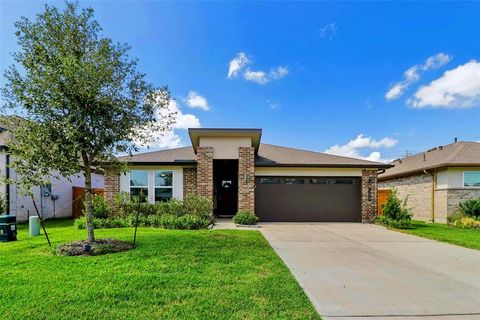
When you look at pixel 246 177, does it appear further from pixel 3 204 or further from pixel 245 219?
pixel 3 204

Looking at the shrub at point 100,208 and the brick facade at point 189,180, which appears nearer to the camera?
the shrub at point 100,208

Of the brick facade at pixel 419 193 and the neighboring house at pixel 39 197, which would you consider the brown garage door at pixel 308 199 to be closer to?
the brick facade at pixel 419 193

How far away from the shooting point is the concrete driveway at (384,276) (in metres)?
3.86

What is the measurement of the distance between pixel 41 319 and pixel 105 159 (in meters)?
4.46


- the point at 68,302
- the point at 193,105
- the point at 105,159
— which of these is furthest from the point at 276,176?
the point at 68,302

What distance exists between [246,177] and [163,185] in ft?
13.5

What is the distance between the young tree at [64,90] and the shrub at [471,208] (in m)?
16.3

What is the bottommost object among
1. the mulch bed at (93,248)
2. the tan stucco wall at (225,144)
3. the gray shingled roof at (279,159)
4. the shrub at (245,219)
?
the shrub at (245,219)

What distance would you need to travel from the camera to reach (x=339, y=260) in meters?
6.46

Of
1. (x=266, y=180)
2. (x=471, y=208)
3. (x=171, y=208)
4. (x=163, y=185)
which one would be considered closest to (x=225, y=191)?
(x=266, y=180)

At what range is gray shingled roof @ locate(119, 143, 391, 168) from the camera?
1370cm

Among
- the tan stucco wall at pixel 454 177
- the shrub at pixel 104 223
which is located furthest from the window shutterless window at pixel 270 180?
the tan stucco wall at pixel 454 177

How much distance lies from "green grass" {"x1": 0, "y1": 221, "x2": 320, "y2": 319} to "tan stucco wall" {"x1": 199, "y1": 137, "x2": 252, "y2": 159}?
21.9ft

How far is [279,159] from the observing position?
1462 centimetres
